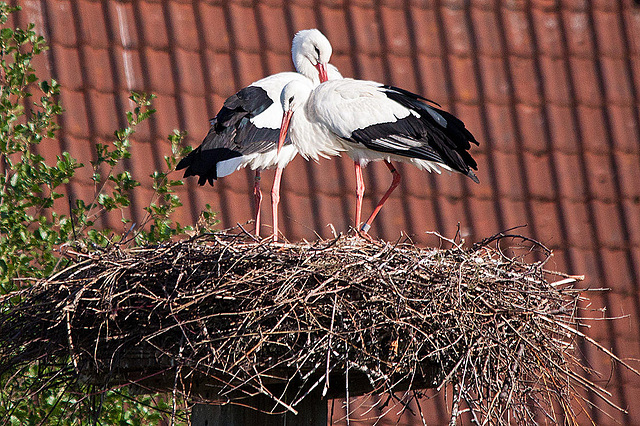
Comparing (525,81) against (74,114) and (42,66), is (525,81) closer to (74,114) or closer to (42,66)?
(74,114)

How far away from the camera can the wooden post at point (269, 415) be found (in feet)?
10.9

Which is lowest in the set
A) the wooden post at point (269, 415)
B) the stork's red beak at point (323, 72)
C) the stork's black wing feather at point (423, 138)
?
the wooden post at point (269, 415)

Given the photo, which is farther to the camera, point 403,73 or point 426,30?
point 426,30

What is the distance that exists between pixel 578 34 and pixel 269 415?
367 cm

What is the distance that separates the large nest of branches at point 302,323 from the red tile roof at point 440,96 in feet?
7.04

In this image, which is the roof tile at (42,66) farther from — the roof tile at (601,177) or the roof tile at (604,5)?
the roof tile at (604,5)

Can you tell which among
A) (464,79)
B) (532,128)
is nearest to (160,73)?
(464,79)

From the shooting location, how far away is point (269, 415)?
3.32m

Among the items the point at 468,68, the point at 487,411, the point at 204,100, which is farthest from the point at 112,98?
the point at 487,411

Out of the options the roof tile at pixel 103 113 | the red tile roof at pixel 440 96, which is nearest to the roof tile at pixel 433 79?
the red tile roof at pixel 440 96

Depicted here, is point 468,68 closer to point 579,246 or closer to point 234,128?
point 579,246

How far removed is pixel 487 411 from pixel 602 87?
140 inches

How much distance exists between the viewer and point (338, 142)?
4633 mm

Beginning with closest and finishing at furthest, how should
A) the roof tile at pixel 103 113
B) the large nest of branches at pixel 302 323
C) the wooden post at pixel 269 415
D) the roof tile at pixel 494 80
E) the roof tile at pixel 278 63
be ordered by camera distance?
the large nest of branches at pixel 302 323 → the wooden post at pixel 269 415 → the roof tile at pixel 103 113 → the roof tile at pixel 278 63 → the roof tile at pixel 494 80
